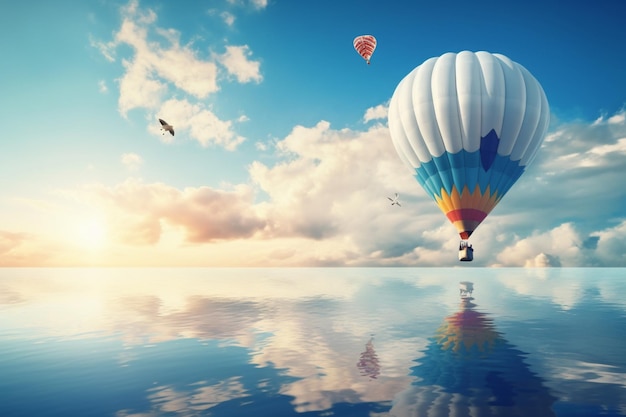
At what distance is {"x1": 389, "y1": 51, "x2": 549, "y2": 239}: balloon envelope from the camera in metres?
44.8

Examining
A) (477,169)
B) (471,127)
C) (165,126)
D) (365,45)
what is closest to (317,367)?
(165,126)

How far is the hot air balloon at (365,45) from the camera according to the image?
5709 cm

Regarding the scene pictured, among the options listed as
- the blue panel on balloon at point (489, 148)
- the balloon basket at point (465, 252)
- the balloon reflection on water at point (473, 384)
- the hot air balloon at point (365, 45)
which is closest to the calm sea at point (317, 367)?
the balloon reflection on water at point (473, 384)

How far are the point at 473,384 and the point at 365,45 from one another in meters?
48.9

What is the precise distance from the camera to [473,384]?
17.9m

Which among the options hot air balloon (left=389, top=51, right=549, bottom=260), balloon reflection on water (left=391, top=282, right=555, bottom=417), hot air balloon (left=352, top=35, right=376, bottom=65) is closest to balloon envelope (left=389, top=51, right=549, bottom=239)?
hot air balloon (left=389, top=51, right=549, bottom=260)

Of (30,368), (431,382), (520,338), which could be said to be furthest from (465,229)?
(30,368)

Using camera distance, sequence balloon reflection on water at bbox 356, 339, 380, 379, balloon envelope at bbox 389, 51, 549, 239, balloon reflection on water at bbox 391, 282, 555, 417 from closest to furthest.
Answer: balloon reflection on water at bbox 391, 282, 555, 417 → balloon reflection on water at bbox 356, 339, 380, 379 → balloon envelope at bbox 389, 51, 549, 239

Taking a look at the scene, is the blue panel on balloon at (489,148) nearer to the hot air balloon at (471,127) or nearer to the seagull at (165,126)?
the hot air balloon at (471,127)

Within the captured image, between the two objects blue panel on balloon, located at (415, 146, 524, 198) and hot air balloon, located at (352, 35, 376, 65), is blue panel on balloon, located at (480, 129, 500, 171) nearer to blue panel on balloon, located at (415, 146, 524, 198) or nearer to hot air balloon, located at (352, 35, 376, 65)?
blue panel on balloon, located at (415, 146, 524, 198)

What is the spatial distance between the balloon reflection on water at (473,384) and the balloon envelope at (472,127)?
21524mm

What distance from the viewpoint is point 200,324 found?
1455 inches

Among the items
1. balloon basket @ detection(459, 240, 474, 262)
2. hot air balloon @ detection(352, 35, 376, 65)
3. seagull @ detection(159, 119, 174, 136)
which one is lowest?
balloon basket @ detection(459, 240, 474, 262)

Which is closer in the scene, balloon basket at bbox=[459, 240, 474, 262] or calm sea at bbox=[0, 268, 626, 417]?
calm sea at bbox=[0, 268, 626, 417]
